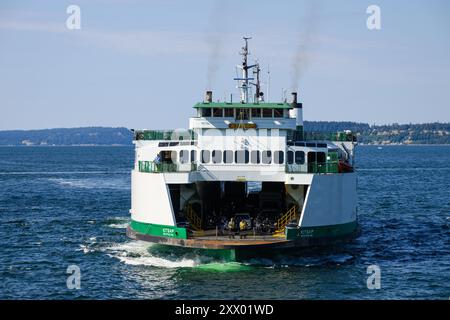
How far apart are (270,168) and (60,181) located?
6009 centimetres

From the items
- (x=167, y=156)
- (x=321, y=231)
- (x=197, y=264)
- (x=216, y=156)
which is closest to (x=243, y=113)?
(x=216, y=156)

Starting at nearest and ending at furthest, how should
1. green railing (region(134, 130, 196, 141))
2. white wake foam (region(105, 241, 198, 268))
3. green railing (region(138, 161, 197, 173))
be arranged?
white wake foam (region(105, 241, 198, 268)) < green railing (region(138, 161, 197, 173)) < green railing (region(134, 130, 196, 141))

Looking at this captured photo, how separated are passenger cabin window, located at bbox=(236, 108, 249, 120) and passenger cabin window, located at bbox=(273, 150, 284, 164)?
7.83ft

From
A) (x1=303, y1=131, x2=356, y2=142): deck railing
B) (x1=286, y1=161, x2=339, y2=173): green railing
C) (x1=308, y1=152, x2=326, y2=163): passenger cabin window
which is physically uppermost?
(x1=303, y1=131, x2=356, y2=142): deck railing

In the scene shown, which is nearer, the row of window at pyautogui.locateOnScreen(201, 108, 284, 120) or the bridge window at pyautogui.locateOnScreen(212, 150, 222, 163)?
the bridge window at pyautogui.locateOnScreen(212, 150, 222, 163)

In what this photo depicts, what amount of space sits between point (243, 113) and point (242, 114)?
10 cm

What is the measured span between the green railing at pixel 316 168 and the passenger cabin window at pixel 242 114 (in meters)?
3.64

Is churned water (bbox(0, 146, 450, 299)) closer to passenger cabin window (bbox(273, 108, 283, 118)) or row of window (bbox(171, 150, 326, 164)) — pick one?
row of window (bbox(171, 150, 326, 164))

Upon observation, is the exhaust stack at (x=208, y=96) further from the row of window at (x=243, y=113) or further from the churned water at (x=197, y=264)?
the churned water at (x=197, y=264)

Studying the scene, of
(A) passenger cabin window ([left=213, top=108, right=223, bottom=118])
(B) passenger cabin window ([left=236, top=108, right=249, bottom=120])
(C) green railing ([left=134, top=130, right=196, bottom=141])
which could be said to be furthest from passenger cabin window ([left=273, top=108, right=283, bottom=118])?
(C) green railing ([left=134, top=130, right=196, bottom=141])

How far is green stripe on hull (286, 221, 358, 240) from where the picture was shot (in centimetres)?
3484

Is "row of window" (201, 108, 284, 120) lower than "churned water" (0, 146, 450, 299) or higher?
higher

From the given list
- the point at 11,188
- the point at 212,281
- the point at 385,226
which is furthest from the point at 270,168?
the point at 11,188
